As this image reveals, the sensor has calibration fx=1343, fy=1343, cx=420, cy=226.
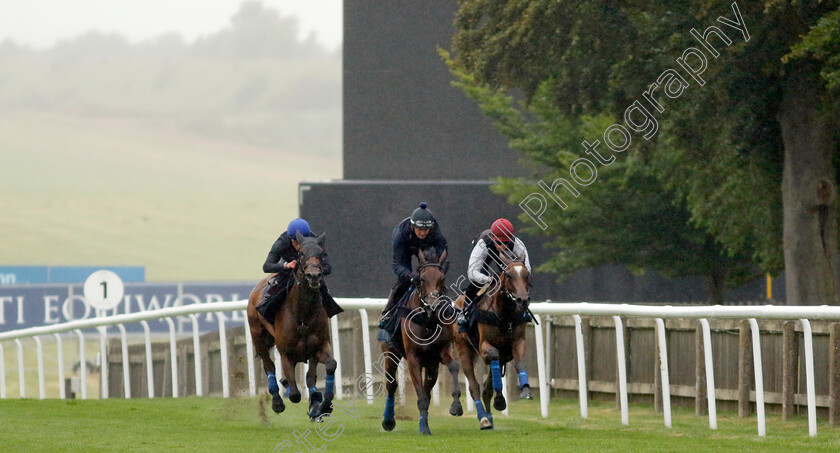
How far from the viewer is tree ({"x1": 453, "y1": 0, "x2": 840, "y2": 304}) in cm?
1844

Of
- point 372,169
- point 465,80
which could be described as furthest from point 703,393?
point 372,169

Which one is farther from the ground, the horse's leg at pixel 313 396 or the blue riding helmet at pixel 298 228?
the blue riding helmet at pixel 298 228

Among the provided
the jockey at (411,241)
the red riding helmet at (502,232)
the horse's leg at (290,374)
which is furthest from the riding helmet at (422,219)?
the horse's leg at (290,374)

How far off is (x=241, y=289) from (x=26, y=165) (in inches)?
2243

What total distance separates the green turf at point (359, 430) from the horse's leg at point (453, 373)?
0.74 ft

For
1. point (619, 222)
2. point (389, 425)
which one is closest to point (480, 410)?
point (389, 425)

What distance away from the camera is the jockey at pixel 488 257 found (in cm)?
1150

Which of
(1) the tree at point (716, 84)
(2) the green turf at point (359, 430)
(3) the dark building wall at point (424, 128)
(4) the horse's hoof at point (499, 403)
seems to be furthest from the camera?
(3) the dark building wall at point (424, 128)

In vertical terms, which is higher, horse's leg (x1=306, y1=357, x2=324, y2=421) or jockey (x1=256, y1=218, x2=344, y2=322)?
jockey (x1=256, y1=218, x2=344, y2=322)

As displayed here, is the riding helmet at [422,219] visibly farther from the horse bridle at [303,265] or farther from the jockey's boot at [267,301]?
the jockey's boot at [267,301]

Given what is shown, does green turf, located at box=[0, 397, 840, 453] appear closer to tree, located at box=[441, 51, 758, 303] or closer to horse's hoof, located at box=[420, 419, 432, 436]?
horse's hoof, located at box=[420, 419, 432, 436]

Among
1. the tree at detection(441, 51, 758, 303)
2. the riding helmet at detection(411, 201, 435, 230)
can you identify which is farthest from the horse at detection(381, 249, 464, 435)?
the tree at detection(441, 51, 758, 303)

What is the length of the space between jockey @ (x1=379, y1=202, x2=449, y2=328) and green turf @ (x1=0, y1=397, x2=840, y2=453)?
1.34 meters

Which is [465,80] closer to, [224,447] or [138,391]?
[138,391]
